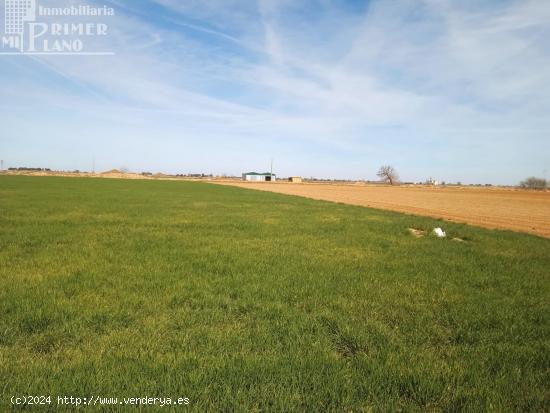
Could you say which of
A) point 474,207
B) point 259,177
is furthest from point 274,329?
point 259,177

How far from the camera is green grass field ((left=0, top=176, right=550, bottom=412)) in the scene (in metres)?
3.81

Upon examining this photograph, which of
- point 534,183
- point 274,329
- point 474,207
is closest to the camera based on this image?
point 274,329

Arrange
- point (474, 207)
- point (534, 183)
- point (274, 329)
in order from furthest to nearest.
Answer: point (534, 183)
point (474, 207)
point (274, 329)

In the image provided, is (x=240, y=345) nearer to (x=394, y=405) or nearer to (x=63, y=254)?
(x=394, y=405)

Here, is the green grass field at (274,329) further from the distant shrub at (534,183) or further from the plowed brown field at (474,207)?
the distant shrub at (534,183)

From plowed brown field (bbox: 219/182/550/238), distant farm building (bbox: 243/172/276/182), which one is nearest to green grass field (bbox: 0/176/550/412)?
plowed brown field (bbox: 219/182/550/238)

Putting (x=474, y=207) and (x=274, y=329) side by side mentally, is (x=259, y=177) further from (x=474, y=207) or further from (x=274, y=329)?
(x=274, y=329)

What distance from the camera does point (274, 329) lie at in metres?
5.39

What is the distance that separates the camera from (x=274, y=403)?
3594 millimetres

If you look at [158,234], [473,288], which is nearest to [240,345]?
[473,288]

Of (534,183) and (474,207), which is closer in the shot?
(474,207)

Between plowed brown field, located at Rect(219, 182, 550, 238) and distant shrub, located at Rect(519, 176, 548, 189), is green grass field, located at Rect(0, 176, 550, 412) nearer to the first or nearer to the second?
plowed brown field, located at Rect(219, 182, 550, 238)

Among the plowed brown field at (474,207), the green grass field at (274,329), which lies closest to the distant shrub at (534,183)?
the plowed brown field at (474,207)

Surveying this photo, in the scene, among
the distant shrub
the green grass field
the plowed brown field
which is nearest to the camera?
the green grass field
